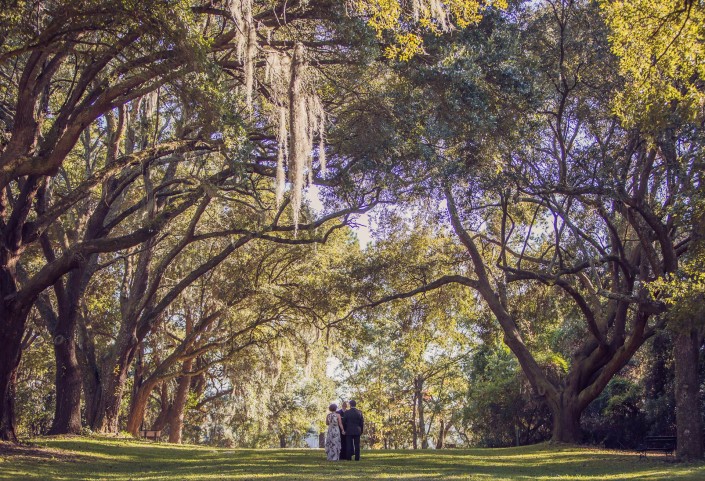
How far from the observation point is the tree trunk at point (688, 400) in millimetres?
14391

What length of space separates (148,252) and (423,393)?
24.5m

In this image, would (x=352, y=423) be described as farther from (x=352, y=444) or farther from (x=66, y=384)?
(x=66, y=384)

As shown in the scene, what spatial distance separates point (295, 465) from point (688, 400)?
25.3ft

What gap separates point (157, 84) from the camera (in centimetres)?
1111

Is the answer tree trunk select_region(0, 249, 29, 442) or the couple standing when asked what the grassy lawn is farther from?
tree trunk select_region(0, 249, 29, 442)

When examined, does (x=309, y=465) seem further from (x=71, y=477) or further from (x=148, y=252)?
(x=148, y=252)

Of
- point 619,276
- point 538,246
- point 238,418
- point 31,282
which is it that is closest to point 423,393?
point 238,418

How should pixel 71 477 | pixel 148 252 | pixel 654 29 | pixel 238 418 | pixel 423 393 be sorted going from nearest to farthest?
pixel 654 29 < pixel 71 477 < pixel 148 252 < pixel 238 418 < pixel 423 393

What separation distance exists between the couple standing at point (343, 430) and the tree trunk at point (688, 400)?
6.28 metres

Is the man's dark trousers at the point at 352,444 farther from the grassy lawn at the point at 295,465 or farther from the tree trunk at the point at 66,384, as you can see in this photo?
the tree trunk at the point at 66,384

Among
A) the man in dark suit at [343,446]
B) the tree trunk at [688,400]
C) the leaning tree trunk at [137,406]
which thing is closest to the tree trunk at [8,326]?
the man in dark suit at [343,446]

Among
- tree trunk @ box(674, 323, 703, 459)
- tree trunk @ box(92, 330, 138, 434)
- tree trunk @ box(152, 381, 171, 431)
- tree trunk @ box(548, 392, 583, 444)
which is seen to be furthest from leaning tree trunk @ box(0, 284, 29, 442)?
tree trunk @ box(152, 381, 171, 431)

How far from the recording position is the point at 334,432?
1483 cm

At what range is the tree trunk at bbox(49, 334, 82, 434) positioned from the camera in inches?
653
